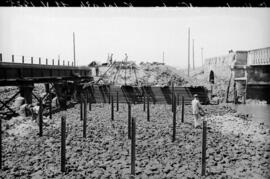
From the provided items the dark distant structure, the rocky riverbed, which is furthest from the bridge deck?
the dark distant structure

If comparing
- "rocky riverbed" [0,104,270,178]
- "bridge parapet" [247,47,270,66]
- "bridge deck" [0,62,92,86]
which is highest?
"bridge parapet" [247,47,270,66]

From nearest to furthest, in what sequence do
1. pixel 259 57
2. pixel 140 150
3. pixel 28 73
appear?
pixel 140 150 < pixel 28 73 < pixel 259 57

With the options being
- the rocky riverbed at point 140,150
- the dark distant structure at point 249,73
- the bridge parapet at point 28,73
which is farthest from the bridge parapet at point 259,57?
the bridge parapet at point 28,73

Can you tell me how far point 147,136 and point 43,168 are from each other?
545 centimetres

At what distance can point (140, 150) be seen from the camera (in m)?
11.3

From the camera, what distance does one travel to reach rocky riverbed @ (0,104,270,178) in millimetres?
9211

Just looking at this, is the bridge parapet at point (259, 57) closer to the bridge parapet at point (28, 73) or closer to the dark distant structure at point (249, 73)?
the dark distant structure at point (249, 73)

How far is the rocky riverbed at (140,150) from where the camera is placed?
921 centimetres

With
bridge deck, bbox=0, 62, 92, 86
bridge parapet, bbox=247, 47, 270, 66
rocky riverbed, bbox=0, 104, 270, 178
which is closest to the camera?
rocky riverbed, bbox=0, 104, 270, 178

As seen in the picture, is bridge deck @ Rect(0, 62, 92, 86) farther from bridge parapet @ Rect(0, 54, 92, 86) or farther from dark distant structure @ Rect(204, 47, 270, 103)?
dark distant structure @ Rect(204, 47, 270, 103)

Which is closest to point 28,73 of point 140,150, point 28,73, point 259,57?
point 28,73

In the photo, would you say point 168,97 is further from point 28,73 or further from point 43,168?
point 43,168

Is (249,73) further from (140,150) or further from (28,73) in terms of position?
(28,73)

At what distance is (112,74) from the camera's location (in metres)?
34.9
